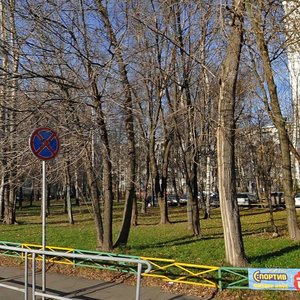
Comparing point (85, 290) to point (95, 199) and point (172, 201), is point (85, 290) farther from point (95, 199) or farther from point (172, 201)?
point (172, 201)

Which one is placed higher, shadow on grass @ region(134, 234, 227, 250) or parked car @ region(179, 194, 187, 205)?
parked car @ region(179, 194, 187, 205)

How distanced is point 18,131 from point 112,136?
2536 millimetres

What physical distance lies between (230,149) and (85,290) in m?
3.86

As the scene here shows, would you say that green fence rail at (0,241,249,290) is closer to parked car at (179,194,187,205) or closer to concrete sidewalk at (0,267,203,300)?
concrete sidewalk at (0,267,203,300)

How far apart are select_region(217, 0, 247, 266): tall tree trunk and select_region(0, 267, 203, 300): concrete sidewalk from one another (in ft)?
5.47

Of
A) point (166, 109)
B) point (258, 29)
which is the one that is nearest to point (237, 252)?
point (258, 29)

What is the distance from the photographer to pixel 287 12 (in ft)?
31.2

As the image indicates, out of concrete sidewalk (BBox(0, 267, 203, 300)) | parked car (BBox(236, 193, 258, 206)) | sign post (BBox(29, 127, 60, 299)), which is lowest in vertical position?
concrete sidewalk (BBox(0, 267, 203, 300))

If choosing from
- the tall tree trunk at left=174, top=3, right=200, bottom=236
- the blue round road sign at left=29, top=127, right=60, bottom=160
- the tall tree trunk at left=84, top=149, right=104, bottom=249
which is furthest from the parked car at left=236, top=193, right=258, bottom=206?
the blue round road sign at left=29, top=127, right=60, bottom=160

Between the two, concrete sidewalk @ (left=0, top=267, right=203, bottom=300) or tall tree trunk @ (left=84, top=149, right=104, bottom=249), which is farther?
tall tree trunk @ (left=84, top=149, right=104, bottom=249)

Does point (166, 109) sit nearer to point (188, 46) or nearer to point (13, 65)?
point (188, 46)

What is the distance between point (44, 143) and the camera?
6.74m

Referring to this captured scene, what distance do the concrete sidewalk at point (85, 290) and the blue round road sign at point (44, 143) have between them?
2.37 m

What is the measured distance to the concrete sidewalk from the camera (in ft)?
23.2
